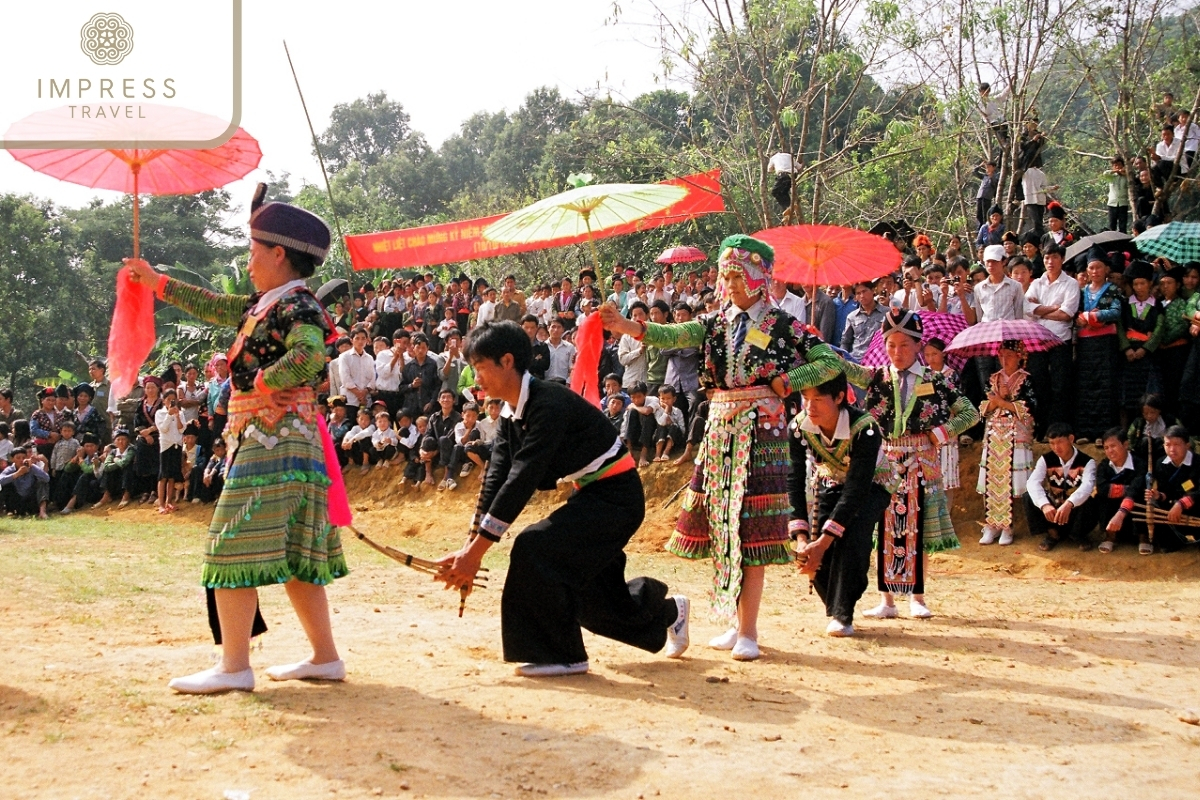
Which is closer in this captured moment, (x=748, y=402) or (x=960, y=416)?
(x=748, y=402)

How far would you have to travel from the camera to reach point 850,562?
6.48m

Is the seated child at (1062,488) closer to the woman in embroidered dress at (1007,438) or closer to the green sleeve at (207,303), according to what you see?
the woman in embroidered dress at (1007,438)

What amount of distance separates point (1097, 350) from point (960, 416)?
407 centimetres

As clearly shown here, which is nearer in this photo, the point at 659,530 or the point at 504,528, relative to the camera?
the point at 504,528

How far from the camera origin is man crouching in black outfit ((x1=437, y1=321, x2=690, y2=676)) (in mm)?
5086

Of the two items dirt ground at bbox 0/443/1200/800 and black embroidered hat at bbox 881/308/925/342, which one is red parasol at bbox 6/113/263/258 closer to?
dirt ground at bbox 0/443/1200/800

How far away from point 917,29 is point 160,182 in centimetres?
1105

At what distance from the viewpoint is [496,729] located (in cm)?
442

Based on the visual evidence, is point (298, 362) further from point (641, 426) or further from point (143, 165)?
point (641, 426)

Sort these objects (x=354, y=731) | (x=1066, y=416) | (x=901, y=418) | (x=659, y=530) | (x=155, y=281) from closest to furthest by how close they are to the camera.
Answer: (x=354, y=731)
(x=155, y=281)
(x=901, y=418)
(x=1066, y=416)
(x=659, y=530)

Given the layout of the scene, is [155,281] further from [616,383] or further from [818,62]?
[818,62]

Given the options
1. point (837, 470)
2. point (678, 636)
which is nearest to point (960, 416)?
point (837, 470)

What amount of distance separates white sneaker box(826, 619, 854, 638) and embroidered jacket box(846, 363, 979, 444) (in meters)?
1.48

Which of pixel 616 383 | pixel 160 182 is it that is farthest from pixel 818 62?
pixel 160 182
